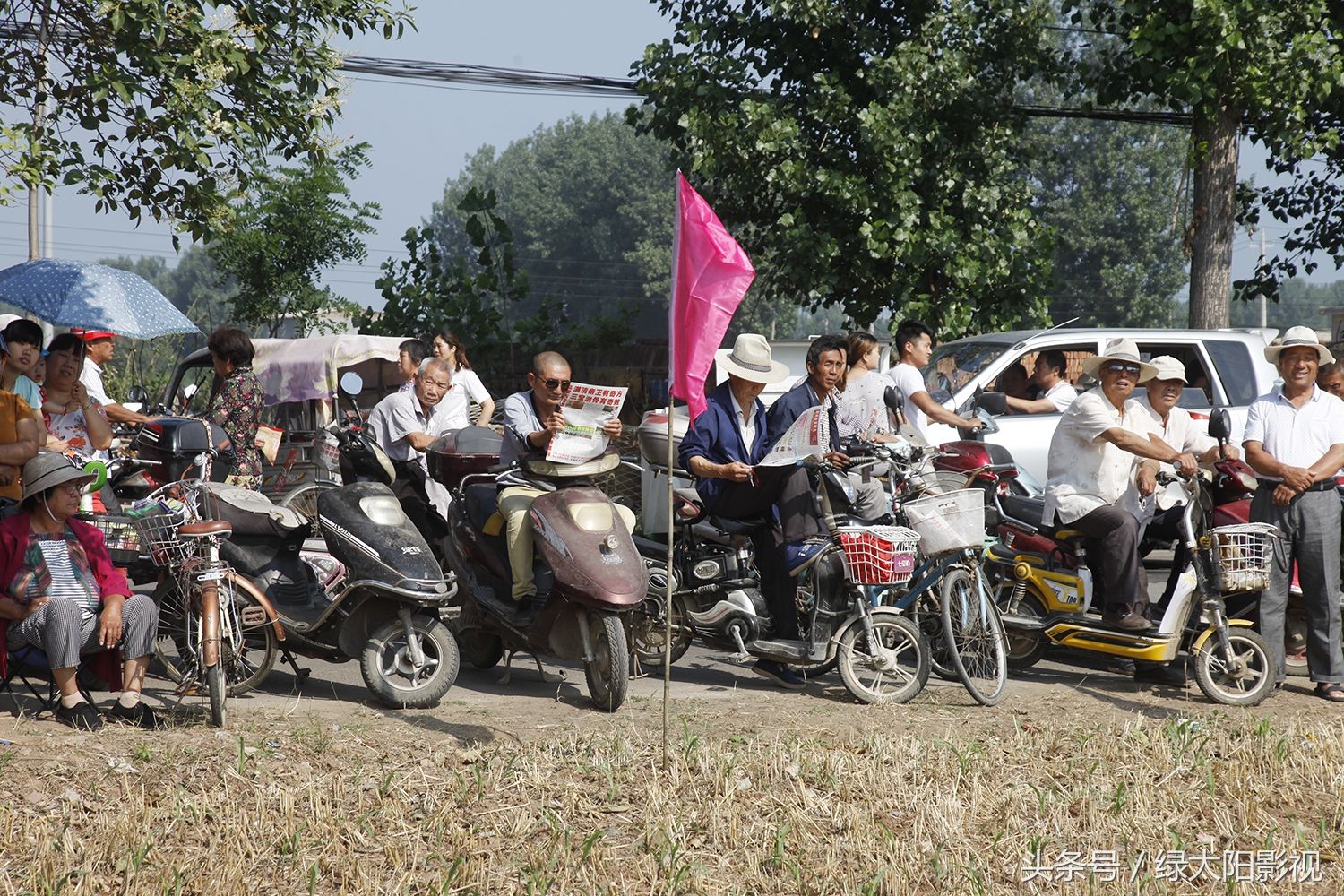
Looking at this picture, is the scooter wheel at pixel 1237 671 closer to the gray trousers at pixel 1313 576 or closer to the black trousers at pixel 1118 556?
the gray trousers at pixel 1313 576

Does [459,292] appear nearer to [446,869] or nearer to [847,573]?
[847,573]

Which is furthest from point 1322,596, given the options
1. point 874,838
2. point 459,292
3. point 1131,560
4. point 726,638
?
point 459,292

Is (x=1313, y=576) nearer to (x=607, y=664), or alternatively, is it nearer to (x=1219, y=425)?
(x=1219, y=425)

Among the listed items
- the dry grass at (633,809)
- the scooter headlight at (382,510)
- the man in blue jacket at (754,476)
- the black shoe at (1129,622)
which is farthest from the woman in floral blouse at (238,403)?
the black shoe at (1129,622)

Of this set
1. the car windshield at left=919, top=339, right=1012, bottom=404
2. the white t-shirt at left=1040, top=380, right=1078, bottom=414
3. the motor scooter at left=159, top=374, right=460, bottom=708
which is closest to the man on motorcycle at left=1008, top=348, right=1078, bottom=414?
the white t-shirt at left=1040, top=380, right=1078, bottom=414

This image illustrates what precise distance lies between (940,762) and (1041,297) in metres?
12.0

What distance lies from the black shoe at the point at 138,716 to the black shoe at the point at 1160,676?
513 cm

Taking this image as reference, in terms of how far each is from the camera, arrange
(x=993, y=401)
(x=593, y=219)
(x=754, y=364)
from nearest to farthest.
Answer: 1. (x=754, y=364)
2. (x=993, y=401)
3. (x=593, y=219)

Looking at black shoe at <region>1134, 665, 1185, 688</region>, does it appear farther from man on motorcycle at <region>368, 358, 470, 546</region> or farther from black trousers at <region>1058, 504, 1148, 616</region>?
man on motorcycle at <region>368, 358, 470, 546</region>

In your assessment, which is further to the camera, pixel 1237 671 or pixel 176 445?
pixel 176 445

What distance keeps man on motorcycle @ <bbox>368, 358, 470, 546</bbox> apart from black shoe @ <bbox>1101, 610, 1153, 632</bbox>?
12.9 ft

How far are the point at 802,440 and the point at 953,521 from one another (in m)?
0.84

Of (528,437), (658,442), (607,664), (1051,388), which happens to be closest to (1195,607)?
(658,442)

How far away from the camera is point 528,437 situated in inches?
268
